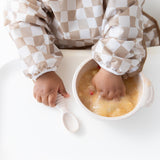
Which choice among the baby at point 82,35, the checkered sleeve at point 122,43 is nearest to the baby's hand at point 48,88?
the baby at point 82,35

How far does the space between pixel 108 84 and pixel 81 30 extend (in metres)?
0.16

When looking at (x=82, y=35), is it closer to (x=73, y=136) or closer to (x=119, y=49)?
(x=119, y=49)

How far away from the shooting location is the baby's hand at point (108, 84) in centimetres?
56

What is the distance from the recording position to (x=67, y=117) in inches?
21.9

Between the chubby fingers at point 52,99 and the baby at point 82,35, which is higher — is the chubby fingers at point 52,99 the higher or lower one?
the lower one

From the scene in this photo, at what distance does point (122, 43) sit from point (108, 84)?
0.10 metres

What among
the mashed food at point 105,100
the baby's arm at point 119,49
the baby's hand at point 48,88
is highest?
the baby's arm at point 119,49

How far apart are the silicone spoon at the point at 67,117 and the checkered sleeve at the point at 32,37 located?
0.08 meters

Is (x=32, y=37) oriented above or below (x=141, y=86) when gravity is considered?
above

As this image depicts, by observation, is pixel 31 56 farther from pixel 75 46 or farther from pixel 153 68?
pixel 153 68

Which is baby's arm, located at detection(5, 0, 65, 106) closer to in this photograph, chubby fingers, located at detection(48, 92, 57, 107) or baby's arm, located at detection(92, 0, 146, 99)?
chubby fingers, located at detection(48, 92, 57, 107)

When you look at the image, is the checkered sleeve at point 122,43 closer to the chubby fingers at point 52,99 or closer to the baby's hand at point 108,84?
the baby's hand at point 108,84

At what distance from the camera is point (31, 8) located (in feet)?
1.92

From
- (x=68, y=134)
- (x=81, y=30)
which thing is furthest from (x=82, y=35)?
(x=68, y=134)
